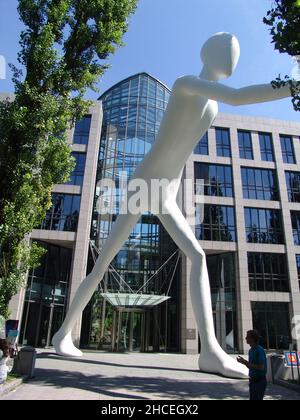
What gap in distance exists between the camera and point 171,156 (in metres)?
9.50

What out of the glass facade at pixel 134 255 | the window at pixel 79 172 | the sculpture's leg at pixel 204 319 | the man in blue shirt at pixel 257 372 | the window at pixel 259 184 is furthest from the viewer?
the window at pixel 259 184

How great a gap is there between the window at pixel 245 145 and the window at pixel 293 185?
10.2 ft

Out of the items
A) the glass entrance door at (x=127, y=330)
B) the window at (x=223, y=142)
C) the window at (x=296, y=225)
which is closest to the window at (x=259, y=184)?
the window at (x=296, y=225)

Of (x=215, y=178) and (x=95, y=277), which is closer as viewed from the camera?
(x=95, y=277)

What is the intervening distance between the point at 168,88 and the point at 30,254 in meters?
23.9

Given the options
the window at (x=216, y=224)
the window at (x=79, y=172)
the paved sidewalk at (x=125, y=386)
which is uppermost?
the window at (x=79, y=172)

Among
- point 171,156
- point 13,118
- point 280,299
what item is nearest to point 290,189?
point 280,299

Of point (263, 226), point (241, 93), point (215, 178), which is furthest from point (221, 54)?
point (263, 226)

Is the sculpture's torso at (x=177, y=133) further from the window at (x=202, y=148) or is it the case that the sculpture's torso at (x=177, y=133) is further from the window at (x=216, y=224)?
the window at (x=202, y=148)

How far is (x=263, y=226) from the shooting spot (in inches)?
954

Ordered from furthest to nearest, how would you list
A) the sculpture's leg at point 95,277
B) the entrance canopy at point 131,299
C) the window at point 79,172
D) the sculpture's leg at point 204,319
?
1. the window at point 79,172
2. the entrance canopy at point 131,299
3. the sculpture's leg at point 95,277
4. the sculpture's leg at point 204,319

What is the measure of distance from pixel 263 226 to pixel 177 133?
55.9 feet

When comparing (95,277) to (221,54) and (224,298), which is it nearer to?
(221,54)

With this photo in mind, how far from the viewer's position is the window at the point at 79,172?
2281cm
